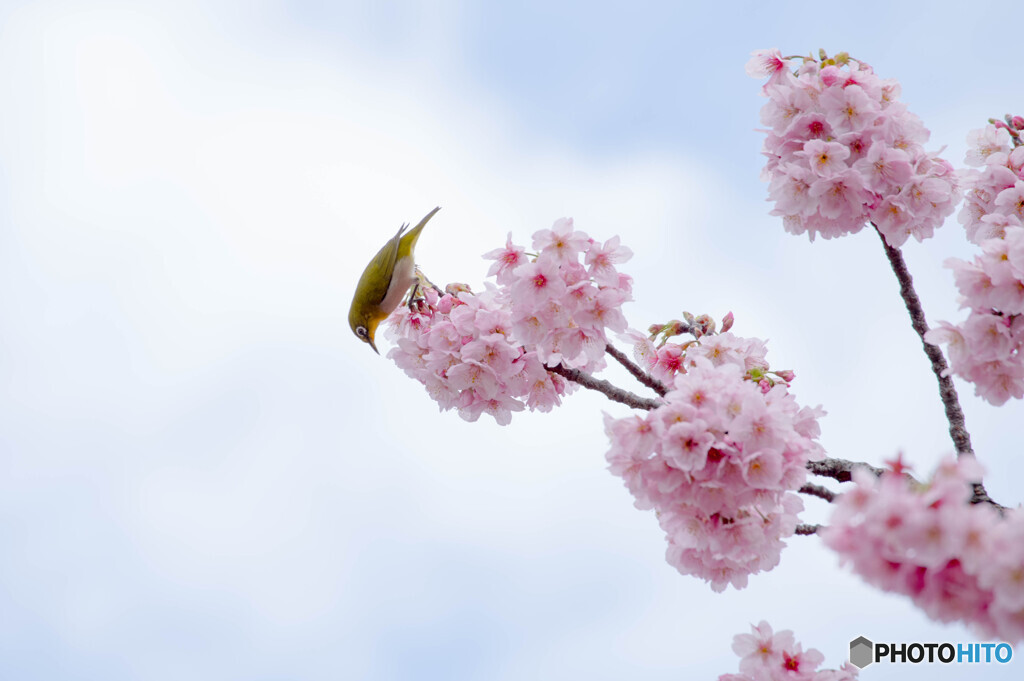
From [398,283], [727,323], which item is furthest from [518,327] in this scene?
[398,283]

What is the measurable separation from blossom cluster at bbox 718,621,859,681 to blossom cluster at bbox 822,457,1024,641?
68.5 inches

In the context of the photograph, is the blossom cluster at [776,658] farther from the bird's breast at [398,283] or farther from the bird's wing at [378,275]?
the bird's wing at [378,275]

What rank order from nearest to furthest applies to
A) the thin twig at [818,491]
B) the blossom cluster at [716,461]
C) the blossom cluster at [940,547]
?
the blossom cluster at [940,547] → the blossom cluster at [716,461] → the thin twig at [818,491]

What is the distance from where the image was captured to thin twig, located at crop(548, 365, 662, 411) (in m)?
3.98

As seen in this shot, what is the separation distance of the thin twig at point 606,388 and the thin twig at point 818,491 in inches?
32.2

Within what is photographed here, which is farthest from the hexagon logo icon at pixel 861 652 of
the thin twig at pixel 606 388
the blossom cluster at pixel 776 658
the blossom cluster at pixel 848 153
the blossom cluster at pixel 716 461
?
the blossom cluster at pixel 848 153

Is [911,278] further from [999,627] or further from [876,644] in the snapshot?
[999,627]

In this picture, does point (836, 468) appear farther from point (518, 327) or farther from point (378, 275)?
point (378, 275)

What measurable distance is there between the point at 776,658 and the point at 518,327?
6.45 feet

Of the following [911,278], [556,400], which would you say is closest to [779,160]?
[911,278]

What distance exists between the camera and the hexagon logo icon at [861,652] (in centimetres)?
422

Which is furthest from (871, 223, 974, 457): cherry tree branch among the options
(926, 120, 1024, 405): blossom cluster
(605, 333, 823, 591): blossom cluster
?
(605, 333, 823, 591): blossom cluster

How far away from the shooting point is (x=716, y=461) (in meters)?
2.95

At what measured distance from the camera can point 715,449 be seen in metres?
2.95
